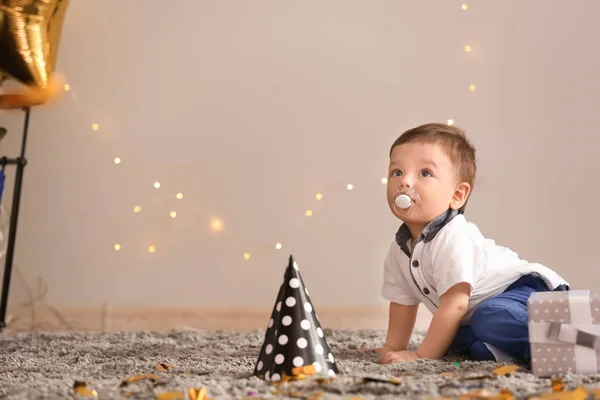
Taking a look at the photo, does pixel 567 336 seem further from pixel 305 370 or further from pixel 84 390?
pixel 84 390

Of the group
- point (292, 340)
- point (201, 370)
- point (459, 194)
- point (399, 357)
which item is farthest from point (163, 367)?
point (459, 194)

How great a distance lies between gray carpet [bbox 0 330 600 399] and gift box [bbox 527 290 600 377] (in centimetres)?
5

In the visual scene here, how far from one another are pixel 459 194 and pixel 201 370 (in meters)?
0.55

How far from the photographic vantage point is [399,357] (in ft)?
3.88

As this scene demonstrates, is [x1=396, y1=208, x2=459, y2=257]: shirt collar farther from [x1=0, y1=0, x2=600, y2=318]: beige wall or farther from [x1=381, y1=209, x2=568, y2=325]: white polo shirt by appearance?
[x1=0, y1=0, x2=600, y2=318]: beige wall

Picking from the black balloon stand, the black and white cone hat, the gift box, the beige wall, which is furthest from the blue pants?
the black balloon stand

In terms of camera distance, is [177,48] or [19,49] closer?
[19,49]

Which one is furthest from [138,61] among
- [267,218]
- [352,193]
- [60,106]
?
[352,193]

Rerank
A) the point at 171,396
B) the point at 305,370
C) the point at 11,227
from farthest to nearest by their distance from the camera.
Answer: the point at 11,227 → the point at 305,370 → the point at 171,396

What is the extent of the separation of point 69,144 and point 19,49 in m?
0.39

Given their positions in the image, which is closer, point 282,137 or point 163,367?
point 163,367

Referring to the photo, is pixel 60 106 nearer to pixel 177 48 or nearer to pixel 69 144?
pixel 69 144

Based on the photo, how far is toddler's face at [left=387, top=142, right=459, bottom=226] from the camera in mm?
1242

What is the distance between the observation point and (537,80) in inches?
80.8
